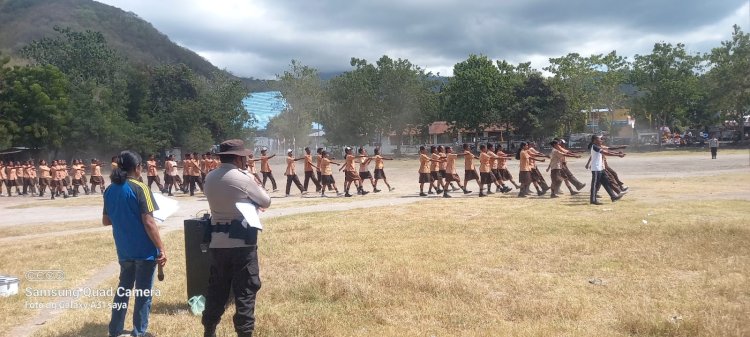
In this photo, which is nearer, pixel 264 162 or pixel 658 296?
pixel 658 296

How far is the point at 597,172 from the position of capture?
517 inches

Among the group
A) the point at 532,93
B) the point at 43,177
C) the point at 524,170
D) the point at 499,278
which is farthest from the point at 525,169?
the point at 532,93

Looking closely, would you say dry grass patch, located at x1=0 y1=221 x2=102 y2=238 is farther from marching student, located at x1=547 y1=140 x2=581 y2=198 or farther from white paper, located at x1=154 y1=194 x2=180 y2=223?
marching student, located at x1=547 y1=140 x2=581 y2=198

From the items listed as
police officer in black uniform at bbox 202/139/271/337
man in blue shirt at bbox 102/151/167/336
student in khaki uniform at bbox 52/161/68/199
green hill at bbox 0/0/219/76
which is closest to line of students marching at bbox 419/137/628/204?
police officer in black uniform at bbox 202/139/271/337

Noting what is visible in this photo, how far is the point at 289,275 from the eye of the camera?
7.46 m

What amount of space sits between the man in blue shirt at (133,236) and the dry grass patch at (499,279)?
0.54 metres

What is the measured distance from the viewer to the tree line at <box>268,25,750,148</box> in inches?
1933

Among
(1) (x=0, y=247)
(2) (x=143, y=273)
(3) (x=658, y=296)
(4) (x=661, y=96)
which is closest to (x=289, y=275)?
(2) (x=143, y=273)

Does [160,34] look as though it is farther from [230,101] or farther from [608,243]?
[608,243]

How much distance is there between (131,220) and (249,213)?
1229mm

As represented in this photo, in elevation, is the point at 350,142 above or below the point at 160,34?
below

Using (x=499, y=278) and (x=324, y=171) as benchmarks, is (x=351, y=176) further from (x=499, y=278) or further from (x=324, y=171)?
(x=499, y=278)

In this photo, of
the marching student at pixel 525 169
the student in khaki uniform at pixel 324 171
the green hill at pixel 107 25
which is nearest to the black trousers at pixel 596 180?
the marching student at pixel 525 169

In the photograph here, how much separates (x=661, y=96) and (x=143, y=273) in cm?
5487
